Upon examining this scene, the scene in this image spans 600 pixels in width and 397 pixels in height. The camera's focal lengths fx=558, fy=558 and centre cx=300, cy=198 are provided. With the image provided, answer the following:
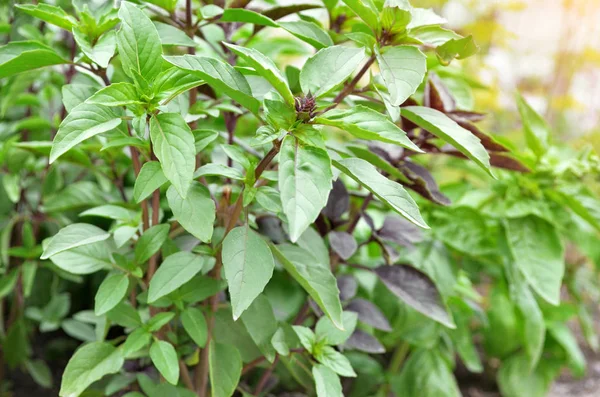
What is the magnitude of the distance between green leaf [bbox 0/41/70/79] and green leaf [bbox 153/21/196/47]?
0.33 feet

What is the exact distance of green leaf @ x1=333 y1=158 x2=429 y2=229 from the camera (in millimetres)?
442

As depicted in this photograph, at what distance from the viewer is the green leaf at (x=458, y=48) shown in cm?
50

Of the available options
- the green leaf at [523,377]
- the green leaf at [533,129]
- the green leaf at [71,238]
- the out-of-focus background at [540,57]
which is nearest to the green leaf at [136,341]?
the green leaf at [71,238]

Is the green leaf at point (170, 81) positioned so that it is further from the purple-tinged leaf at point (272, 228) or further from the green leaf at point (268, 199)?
the purple-tinged leaf at point (272, 228)

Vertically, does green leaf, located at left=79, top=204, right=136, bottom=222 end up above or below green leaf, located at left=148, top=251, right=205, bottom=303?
below

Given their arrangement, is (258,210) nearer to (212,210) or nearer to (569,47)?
(212,210)

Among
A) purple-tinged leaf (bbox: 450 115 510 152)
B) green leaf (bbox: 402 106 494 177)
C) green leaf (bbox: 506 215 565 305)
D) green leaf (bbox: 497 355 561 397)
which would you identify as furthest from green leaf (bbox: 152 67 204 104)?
green leaf (bbox: 497 355 561 397)

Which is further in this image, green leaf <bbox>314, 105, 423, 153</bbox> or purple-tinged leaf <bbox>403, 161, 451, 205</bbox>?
purple-tinged leaf <bbox>403, 161, 451, 205</bbox>

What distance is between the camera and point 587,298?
177cm

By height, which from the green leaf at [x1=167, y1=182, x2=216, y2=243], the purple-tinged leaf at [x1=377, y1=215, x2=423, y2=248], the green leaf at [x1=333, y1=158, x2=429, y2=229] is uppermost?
the green leaf at [x1=333, y1=158, x2=429, y2=229]

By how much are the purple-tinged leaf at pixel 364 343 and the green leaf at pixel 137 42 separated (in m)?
0.39

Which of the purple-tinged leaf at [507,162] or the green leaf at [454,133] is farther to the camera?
the purple-tinged leaf at [507,162]

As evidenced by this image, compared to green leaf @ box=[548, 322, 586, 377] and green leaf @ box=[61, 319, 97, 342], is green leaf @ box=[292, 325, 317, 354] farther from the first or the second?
green leaf @ box=[548, 322, 586, 377]

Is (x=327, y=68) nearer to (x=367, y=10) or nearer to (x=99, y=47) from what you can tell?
(x=367, y=10)
